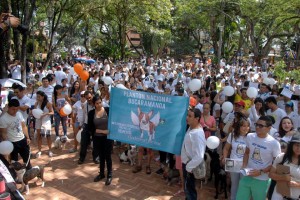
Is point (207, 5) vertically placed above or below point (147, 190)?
above

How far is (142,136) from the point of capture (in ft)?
17.0

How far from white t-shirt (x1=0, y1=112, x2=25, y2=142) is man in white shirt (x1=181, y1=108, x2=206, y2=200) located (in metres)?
2.86

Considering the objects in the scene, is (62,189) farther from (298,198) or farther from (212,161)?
(298,198)

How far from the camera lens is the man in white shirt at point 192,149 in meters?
4.10

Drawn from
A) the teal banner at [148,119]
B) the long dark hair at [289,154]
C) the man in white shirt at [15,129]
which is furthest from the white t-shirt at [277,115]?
the man in white shirt at [15,129]

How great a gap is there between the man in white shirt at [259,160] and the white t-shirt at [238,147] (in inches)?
16.4

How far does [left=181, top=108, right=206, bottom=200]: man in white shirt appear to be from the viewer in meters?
4.10

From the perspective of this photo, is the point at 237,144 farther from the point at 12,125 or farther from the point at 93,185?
the point at 12,125

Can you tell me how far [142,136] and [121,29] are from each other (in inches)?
793

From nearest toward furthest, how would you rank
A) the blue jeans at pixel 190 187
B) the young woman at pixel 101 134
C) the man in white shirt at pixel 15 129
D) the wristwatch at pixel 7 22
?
the blue jeans at pixel 190 187 → the man in white shirt at pixel 15 129 → the young woman at pixel 101 134 → the wristwatch at pixel 7 22

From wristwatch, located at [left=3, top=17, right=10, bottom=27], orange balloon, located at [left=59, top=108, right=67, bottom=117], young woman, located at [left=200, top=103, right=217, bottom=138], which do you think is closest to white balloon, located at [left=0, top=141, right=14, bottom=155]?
orange balloon, located at [left=59, top=108, right=67, bottom=117]

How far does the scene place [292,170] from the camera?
10.8ft

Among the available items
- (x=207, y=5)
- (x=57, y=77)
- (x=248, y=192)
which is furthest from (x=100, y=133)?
(x=207, y=5)

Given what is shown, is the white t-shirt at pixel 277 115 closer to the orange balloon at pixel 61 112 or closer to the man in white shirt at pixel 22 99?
the orange balloon at pixel 61 112
